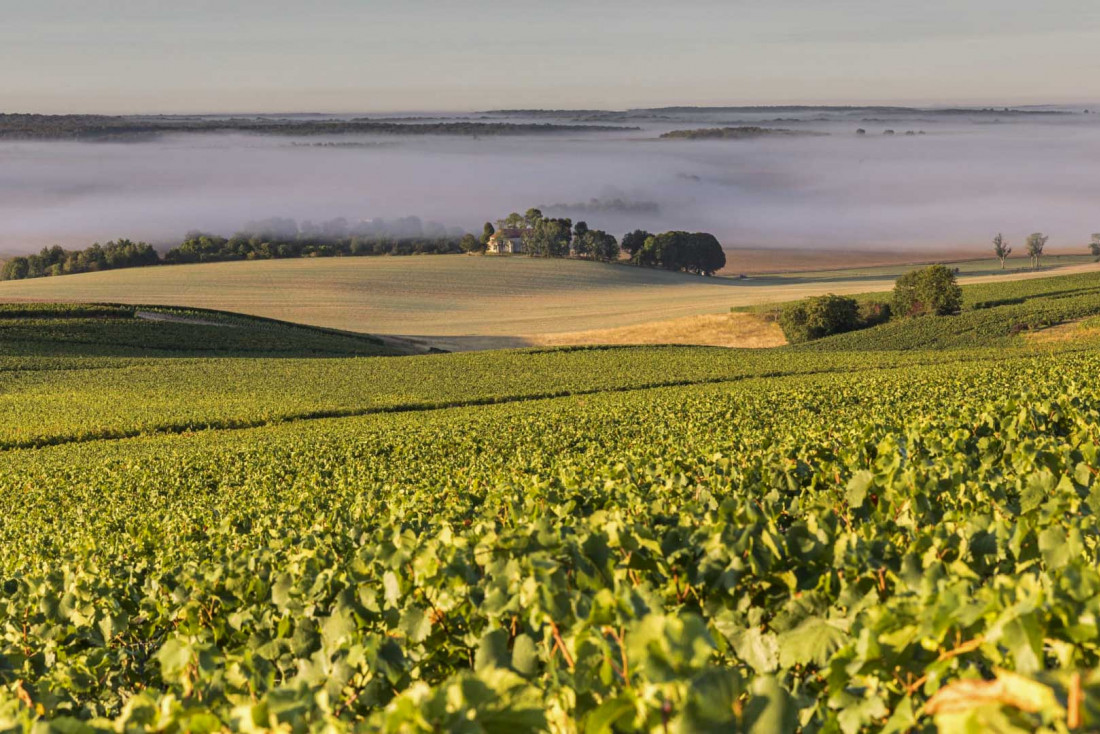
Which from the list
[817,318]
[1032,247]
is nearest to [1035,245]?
[1032,247]

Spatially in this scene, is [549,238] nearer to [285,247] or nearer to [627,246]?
[627,246]

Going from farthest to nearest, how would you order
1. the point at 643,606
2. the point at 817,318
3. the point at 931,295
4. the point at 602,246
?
the point at 602,246 < the point at 817,318 < the point at 931,295 < the point at 643,606

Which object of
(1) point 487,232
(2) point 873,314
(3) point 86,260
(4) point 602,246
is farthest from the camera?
(1) point 487,232

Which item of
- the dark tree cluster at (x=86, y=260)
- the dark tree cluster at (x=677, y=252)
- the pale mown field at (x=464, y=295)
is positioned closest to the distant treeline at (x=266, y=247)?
the dark tree cluster at (x=86, y=260)

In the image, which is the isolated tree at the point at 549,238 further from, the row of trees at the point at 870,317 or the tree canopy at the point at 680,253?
the row of trees at the point at 870,317

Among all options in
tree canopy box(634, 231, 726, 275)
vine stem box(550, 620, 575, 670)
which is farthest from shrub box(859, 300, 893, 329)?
vine stem box(550, 620, 575, 670)

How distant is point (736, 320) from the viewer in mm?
101688

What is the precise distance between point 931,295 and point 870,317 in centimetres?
729

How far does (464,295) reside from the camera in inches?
4934

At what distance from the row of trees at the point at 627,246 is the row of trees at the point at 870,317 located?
69.0 m

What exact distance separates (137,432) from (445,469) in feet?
91.1

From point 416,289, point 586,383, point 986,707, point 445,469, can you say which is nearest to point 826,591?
point 986,707

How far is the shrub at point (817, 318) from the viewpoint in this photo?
93.2 m

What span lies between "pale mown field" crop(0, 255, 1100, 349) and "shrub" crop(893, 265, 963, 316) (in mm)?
12950
